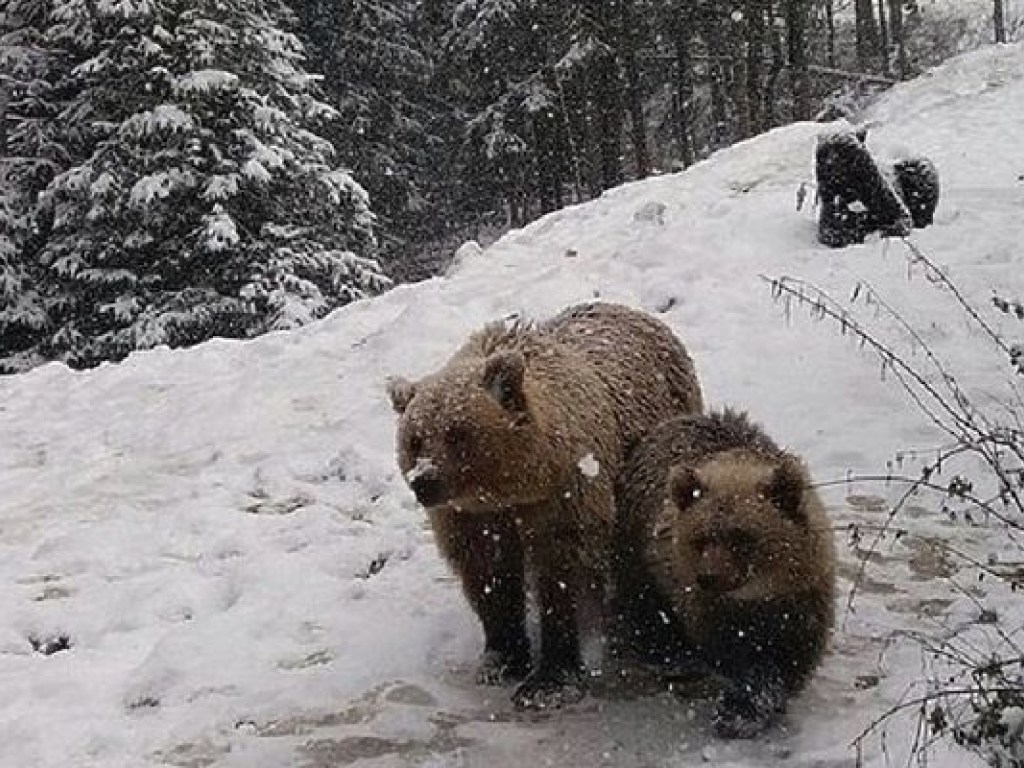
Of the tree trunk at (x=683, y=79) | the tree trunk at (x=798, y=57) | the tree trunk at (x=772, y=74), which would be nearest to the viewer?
the tree trunk at (x=798, y=57)

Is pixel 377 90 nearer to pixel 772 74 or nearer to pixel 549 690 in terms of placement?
pixel 772 74

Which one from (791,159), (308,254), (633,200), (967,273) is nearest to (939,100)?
(791,159)

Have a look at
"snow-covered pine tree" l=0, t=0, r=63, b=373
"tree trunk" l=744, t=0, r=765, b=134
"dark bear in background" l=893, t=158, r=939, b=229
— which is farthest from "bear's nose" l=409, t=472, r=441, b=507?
"tree trunk" l=744, t=0, r=765, b=134

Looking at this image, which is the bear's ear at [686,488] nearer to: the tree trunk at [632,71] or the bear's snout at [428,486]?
Result: the bear's snout at [428,486]

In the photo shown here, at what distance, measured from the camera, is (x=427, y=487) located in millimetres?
4590

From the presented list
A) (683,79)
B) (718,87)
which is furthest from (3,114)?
(718,87)

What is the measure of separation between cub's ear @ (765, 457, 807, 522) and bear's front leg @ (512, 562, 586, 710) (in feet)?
2.94

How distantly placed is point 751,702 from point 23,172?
1722cm

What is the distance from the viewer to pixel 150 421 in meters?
9.44

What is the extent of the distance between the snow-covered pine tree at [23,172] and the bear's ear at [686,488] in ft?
51.8

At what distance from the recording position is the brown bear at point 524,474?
4703mm

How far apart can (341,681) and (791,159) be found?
11.9 meters

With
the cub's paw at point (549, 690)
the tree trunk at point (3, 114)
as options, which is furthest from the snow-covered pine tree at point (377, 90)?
the cub's paw at point (549, 690)

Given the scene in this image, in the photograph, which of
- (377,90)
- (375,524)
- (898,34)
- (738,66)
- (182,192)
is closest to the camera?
(375,524)
